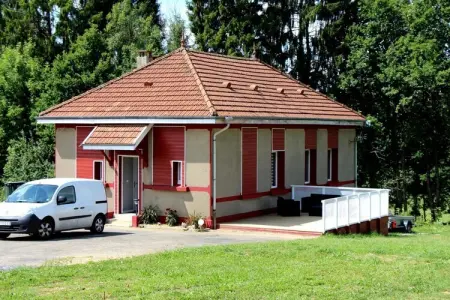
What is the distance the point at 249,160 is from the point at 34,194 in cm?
899

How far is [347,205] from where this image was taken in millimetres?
25219

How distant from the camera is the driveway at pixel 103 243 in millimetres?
17016

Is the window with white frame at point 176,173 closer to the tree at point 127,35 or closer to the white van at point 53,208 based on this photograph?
the white van at point 53,208

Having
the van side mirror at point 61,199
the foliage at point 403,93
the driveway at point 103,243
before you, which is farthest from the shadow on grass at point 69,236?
the foliage at point 403,93

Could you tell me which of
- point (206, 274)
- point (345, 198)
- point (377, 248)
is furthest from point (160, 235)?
point (206, 274)

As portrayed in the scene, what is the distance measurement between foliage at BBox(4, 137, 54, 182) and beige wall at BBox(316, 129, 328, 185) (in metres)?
13.5

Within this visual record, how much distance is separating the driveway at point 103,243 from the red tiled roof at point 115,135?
3132mm

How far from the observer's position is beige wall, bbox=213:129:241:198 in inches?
1047

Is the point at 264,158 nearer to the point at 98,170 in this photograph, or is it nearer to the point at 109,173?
the point at 109,173

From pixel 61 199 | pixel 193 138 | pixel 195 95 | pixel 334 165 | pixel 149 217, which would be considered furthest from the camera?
pixel 334 165

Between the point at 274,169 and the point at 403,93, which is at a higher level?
the point at 403,93

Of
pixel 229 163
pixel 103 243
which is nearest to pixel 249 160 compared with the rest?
pixel 229 163

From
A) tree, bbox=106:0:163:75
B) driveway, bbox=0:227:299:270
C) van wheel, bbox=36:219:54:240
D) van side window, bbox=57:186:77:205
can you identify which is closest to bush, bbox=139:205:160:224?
driveway, bbox=0:227:299:270

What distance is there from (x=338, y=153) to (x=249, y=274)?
22.4 metres
